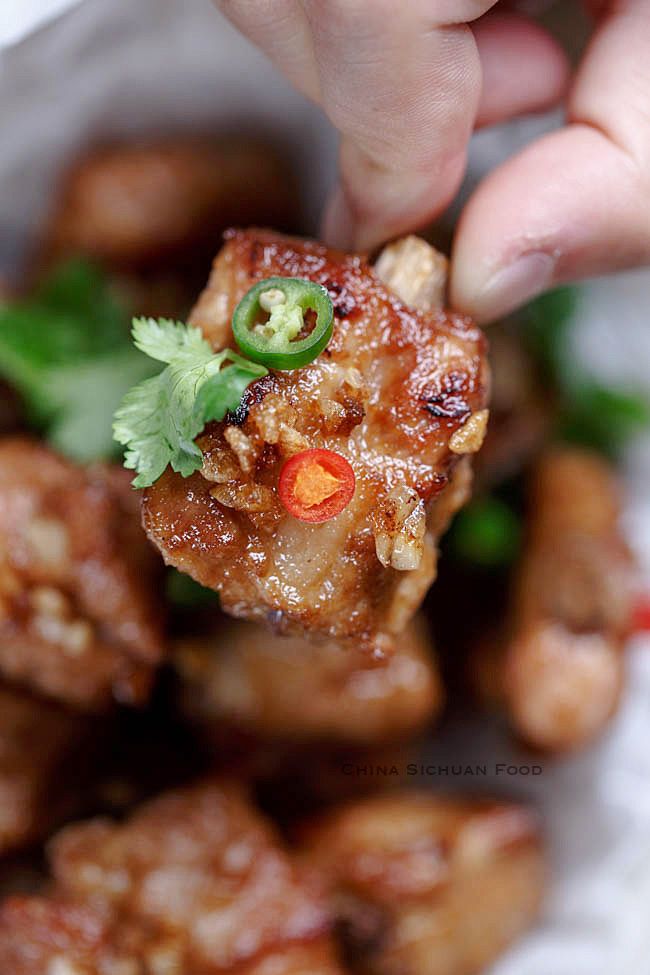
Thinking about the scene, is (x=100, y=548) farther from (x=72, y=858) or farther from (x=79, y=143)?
(x=79, y=143)

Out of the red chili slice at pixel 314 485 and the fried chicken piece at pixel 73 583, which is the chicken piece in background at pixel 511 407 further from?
the red chili slice at pixel 314 485

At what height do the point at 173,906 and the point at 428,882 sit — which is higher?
the point at 173,906

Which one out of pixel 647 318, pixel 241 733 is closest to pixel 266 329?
pixel 241 733

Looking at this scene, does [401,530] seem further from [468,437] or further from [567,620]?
[567,620]

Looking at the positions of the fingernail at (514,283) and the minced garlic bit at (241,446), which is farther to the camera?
the fingernail at (514,283)

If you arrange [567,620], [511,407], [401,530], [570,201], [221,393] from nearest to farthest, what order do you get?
[221,393]
[401,530]
[570,201]
[567,620]
[511,407]

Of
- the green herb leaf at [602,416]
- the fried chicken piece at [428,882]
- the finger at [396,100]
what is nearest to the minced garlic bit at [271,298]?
the finger at [396,100]

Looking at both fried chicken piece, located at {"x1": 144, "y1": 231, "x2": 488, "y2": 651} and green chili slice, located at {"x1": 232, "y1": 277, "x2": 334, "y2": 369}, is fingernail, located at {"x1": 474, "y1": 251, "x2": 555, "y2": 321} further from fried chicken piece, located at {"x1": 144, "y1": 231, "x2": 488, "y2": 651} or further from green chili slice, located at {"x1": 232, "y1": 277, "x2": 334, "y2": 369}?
green chili slice, located at {"x1": 232, "y1": 277, "x2": 334, "y2": 369}

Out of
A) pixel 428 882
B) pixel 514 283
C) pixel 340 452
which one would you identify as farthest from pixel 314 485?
pixel 428 882
